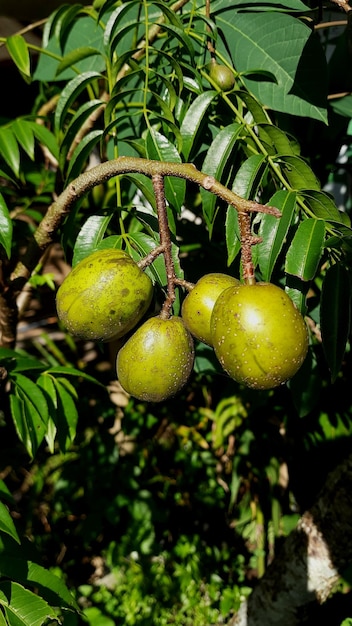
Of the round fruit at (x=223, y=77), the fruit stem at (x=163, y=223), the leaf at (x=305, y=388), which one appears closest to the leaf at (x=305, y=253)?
the fruit stem at (x=163, y=223)

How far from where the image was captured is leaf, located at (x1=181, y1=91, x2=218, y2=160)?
1.25 meters

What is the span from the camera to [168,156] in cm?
121

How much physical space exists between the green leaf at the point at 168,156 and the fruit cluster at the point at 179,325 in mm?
253

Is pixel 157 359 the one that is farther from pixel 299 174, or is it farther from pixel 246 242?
pixel 299 174

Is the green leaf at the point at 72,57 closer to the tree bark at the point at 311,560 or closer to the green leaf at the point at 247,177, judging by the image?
the green leaf at the point at 247,177

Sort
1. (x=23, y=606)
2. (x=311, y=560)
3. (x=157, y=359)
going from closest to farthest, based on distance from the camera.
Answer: (x=157, y=359)
(x=23, y=606)
(x=311, y=560)

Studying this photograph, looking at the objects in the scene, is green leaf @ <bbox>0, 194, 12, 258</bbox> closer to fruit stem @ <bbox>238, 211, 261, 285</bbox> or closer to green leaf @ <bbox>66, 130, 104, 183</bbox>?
green leaf @ <bbox>66, 130, 104, 183</bbox>

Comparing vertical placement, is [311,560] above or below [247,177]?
below

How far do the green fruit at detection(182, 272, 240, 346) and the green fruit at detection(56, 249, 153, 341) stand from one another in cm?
8

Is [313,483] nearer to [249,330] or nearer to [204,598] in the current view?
[204,598]

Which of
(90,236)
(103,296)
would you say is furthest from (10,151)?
(103,296)

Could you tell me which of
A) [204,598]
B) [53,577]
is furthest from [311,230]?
[204,598]

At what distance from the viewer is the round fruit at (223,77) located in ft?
4.35

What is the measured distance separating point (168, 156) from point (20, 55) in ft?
1.99
